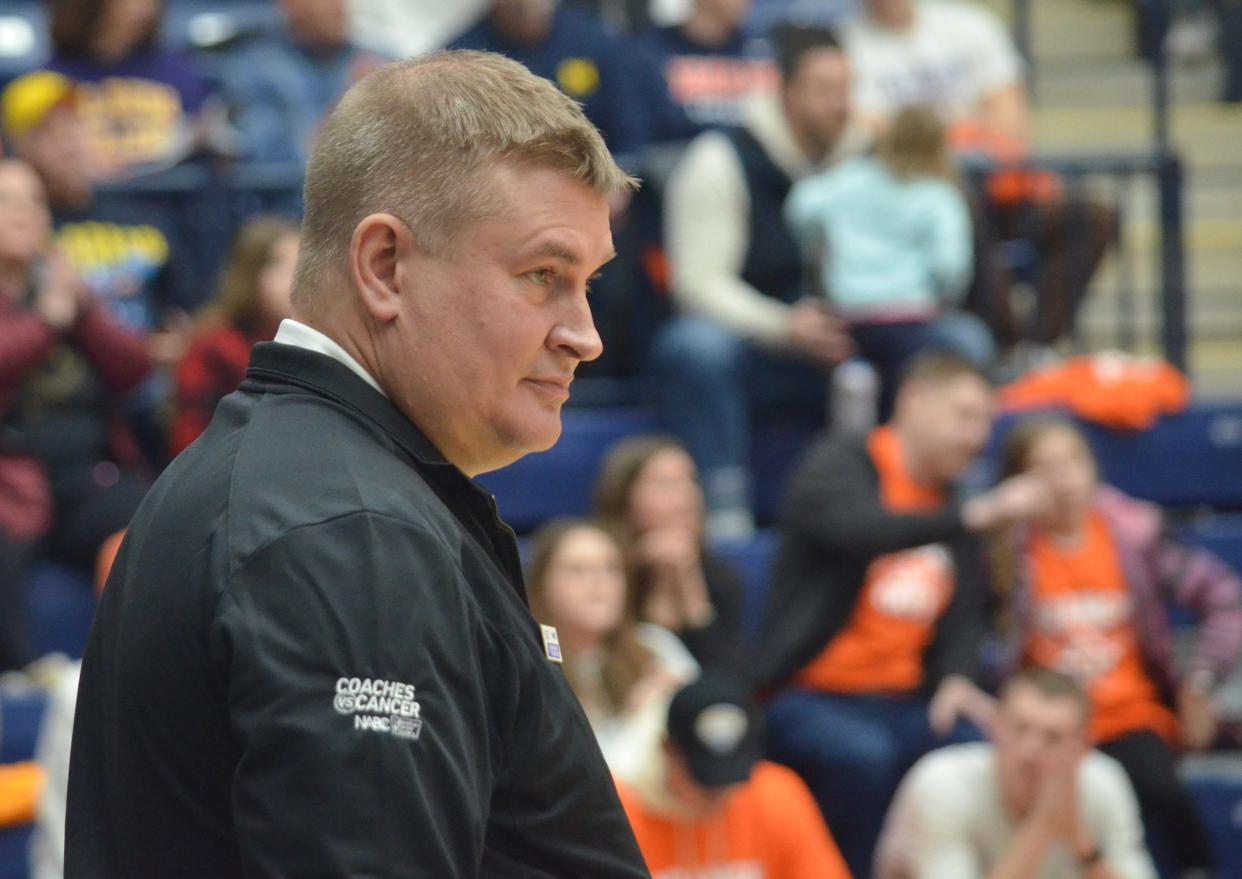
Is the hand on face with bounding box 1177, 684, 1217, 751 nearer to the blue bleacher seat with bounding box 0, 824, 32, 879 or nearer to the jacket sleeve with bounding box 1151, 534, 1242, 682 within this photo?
the jacket sleeve with bounding box 1151, 534, 1242, 682

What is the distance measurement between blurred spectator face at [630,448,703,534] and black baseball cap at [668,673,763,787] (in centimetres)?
96

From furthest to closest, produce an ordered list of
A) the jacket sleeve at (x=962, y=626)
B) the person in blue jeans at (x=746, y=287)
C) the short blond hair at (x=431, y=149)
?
the person in blue jeans at (x=746, y=287) < the jacket sleeve at (x=962, y=626) < the short blond hair at (x=431, y=149)

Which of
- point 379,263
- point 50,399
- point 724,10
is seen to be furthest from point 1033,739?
point 379,263

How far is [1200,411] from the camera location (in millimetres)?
7176

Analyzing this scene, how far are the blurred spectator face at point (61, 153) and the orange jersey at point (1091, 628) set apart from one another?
10.7 ft

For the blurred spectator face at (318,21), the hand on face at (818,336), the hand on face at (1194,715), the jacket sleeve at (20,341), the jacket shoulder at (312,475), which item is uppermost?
the jacket shoulder at (312,475)

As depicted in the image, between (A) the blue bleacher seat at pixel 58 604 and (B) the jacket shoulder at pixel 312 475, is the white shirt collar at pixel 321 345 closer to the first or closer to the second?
(B) the jacket shoulder at pixel 312 475

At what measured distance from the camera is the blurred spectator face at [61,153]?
19.2 feet

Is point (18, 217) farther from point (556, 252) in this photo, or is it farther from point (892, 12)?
point (556, 252)

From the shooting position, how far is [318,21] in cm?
689

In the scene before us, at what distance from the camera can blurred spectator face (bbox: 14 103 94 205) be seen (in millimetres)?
5863

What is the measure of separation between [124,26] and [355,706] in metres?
5.85

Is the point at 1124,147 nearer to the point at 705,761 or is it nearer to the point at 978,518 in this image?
the point at 978,518

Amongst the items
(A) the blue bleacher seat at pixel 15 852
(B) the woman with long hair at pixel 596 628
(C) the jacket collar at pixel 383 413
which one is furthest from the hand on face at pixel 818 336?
(C) the jacket collar at pixel 383 413
